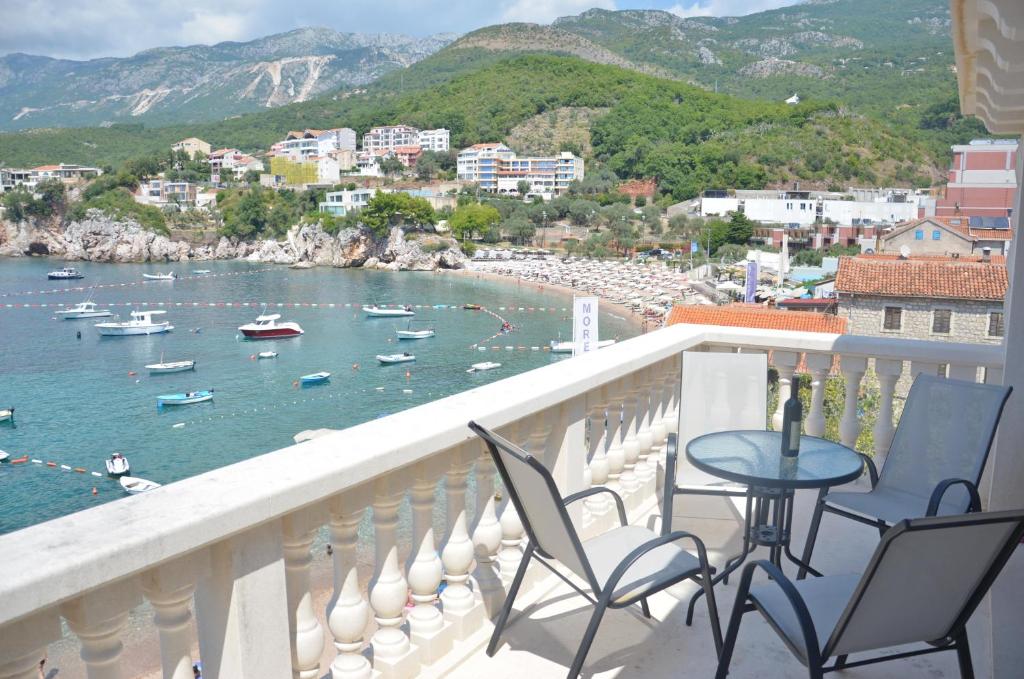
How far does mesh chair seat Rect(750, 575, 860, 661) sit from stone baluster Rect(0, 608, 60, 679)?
1.36 m

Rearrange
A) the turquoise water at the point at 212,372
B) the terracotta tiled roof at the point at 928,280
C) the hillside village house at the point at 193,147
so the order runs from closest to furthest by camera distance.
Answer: the terracotta tiled roof at the point at 928,280, the turquoise water at the point at 212,372, the hillside village house at the point at 193,147

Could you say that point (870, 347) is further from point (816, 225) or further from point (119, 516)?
point (816, 225)

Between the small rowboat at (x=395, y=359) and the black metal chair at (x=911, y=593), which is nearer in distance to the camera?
the black metal chair at (x=911, y=593)

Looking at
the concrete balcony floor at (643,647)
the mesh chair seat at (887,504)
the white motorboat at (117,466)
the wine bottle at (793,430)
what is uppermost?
the wine bottle at (793,430)

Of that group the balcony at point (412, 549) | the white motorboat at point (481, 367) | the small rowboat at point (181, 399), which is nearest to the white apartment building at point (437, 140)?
the white motorboat at point (481, 367)

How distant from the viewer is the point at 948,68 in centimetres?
10238

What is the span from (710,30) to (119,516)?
170915 millimetres

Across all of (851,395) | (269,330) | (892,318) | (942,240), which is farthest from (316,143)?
(851,395)

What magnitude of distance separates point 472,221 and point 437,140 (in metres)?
34.1

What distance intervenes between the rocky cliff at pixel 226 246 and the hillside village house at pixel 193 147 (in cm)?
3042

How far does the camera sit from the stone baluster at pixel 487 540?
7.15 ft

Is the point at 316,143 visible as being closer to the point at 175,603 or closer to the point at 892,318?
the point at 892,318

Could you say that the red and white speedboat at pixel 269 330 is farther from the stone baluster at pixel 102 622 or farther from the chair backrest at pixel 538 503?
the stone baluster at pixel 102 622

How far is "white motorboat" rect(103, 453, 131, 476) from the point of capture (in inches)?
812
